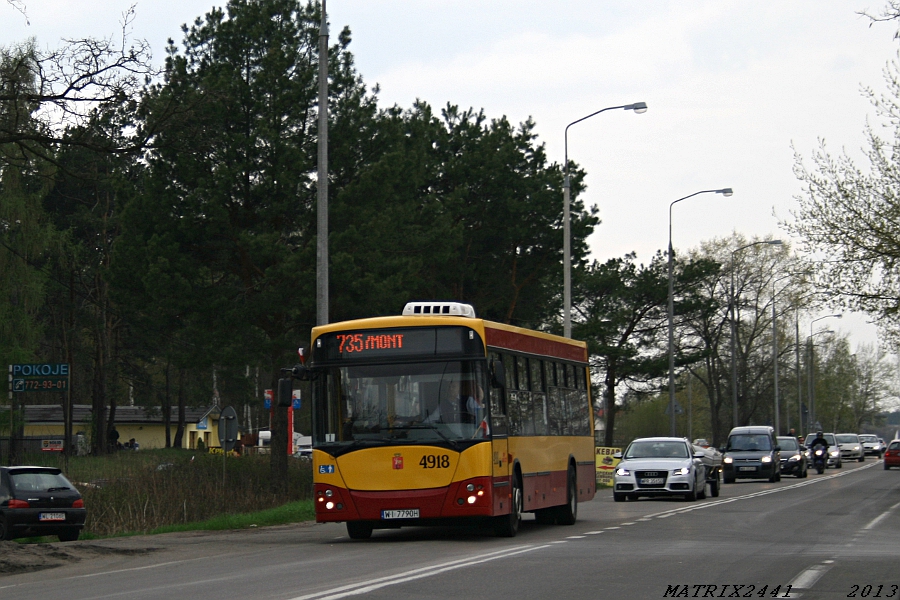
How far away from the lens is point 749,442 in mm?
44781

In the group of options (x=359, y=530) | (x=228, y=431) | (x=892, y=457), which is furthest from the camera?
(x=892, y=457)

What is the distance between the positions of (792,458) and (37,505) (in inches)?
1346

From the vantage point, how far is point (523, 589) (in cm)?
1133

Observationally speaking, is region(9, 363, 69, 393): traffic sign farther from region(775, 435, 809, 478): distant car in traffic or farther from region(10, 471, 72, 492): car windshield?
region(775, 435, 809, 478): distant car in traffic

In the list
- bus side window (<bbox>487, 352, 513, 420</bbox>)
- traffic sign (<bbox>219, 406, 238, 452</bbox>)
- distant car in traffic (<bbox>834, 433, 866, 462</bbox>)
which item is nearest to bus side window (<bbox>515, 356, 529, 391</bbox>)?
bus side window (<bbox>487, 352, 513, 420</bbox>)

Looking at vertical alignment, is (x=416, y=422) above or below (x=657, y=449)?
above

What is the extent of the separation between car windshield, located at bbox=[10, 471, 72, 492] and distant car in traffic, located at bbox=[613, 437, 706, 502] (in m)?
12.6

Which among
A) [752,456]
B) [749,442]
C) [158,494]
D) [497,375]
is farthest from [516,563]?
[749,442]

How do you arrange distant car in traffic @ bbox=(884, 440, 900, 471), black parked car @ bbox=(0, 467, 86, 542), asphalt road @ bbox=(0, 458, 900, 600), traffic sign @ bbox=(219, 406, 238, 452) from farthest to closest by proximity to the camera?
distant car in traffic @ bbox=(884, 440, 900, 471), traffic sign @ bbox=(219, 406, 238, 452), black parked car @ bbox=(0, 467, 86, 542), asphalt road @ bbox=(0, 458, 900, 600)

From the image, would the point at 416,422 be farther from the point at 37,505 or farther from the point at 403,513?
the point at 37,505

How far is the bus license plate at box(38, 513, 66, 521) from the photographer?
22859 millimetres

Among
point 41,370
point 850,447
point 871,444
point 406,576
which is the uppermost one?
point 41,370

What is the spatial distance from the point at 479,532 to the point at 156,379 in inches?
2391

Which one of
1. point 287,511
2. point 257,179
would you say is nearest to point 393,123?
point 257,179
